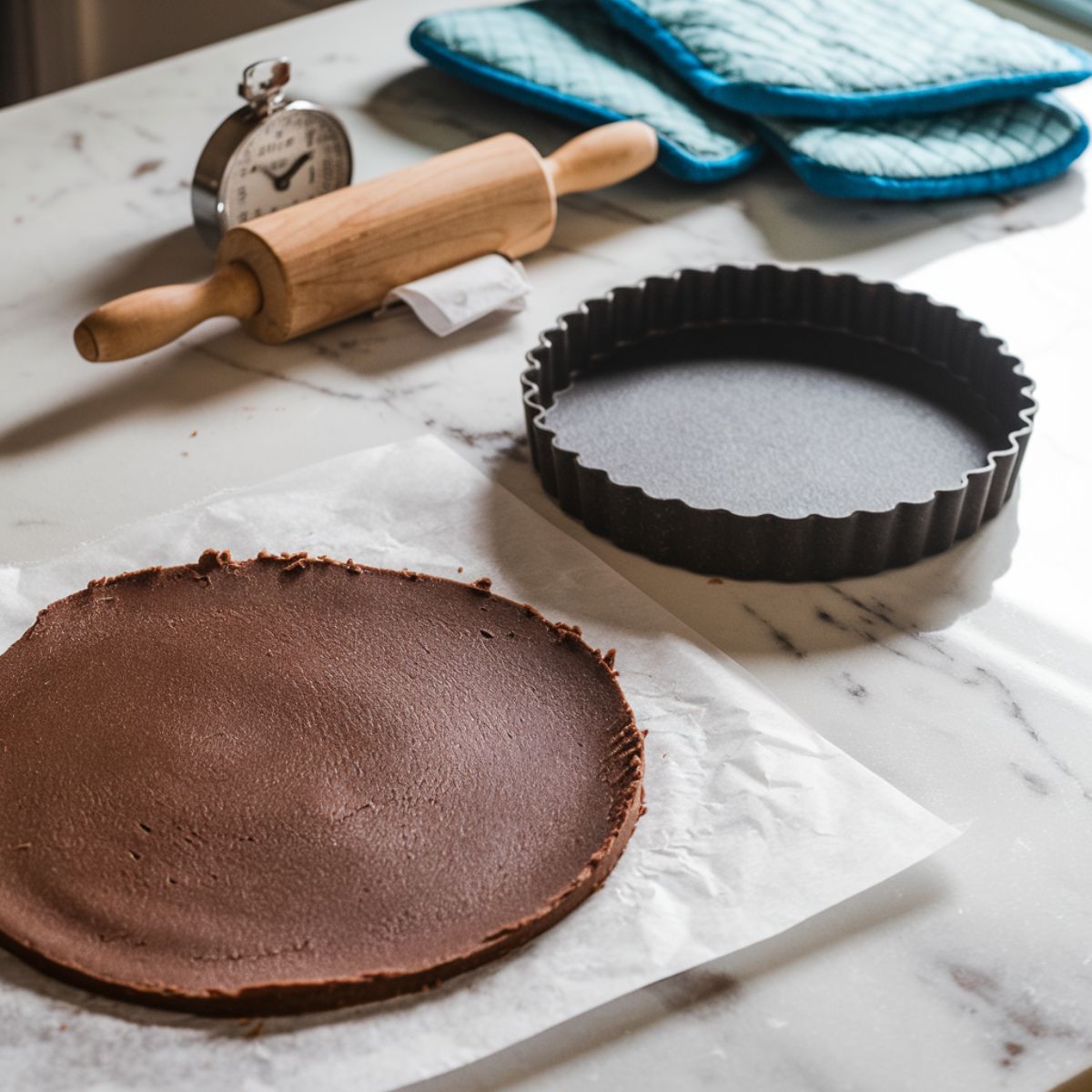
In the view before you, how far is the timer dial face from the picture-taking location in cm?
125

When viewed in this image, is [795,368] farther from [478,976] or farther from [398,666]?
[478,976]

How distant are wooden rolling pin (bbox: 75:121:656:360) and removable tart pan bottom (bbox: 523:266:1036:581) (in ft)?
0.60

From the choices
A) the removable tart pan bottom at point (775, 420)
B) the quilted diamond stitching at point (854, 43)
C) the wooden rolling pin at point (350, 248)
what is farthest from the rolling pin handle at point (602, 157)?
the removable tart pan bottom at point (775, 420)

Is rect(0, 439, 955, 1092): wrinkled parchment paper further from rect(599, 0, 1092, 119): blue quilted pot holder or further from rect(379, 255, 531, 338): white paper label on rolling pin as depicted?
rect(599, 0, 1092, 119): blue quilted pot holder

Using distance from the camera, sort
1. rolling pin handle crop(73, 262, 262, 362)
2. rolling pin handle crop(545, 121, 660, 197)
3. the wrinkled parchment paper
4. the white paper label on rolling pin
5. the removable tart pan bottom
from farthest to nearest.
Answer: rolling pin handle crop(545, 121, 660, 197), the white paper label on rolling pin, rolling pin handle crop(73, 262, 262, 362), the removable tart pan bottom, the wrinkled parchment paper

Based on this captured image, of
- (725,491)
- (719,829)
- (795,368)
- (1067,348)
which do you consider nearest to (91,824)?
(719,829)

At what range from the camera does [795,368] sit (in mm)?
1128

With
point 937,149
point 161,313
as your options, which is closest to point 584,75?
point 937,149

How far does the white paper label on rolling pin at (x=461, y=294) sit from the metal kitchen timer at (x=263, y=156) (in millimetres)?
159

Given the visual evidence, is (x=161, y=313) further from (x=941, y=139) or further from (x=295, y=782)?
(x=941, y=139)

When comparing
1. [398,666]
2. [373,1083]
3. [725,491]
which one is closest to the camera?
[373,1083]

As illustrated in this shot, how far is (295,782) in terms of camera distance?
2.48 feet

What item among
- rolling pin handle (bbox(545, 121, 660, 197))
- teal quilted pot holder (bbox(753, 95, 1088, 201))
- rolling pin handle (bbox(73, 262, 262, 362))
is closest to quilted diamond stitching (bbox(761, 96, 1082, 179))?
teal quilted pot holder (bbox(753, 95, 1088, 201))

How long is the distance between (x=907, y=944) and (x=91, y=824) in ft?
1.36
